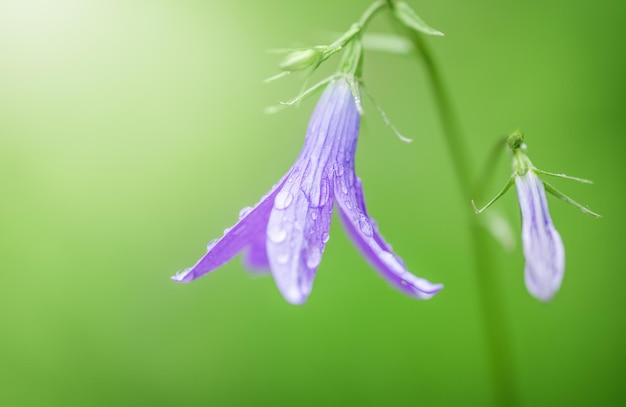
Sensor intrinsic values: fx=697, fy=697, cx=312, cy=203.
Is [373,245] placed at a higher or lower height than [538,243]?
higher

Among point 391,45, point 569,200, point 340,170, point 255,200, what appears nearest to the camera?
point 569,200

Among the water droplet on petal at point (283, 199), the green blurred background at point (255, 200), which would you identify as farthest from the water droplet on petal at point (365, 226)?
the green blurred background at point (255, 200)

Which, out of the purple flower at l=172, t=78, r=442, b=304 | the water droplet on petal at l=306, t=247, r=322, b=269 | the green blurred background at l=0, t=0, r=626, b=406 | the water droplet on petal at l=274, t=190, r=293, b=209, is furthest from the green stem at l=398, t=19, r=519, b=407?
the water droplet on petal at l=306, t=247, r=322, b=269

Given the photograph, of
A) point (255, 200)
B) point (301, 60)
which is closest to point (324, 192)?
point (301, 60)

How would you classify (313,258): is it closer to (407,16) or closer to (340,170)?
(340,170)

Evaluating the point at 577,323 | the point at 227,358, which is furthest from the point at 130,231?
the point at 577,323

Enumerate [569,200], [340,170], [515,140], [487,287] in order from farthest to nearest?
[487,287], [340,170], [515,140], [569,200]

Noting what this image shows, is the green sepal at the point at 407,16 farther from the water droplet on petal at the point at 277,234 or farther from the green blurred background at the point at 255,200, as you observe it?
the green blurred background at the point at 255,200
